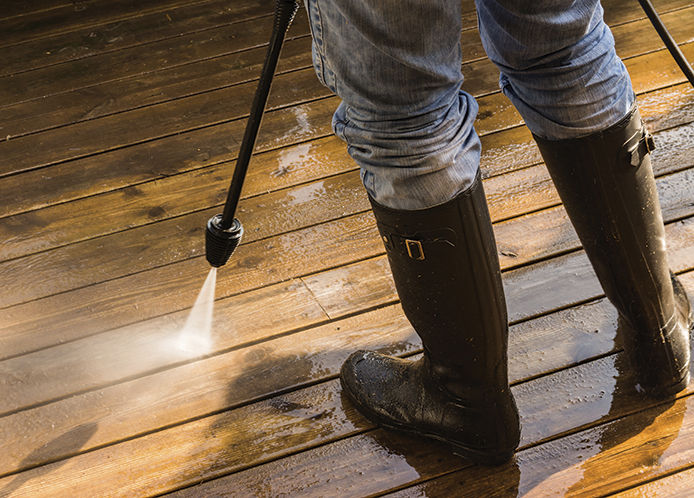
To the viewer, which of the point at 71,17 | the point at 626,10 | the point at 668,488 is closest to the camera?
the point at 668,488

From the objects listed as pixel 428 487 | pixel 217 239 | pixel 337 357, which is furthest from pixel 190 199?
pixel 428 487

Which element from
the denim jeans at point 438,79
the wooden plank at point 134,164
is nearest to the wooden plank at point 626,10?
the wooden plank at point 134,164

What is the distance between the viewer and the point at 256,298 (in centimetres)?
127

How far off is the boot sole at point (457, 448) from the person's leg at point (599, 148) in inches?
8.8

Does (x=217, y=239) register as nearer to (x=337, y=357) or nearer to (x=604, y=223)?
(x=337, y=357)

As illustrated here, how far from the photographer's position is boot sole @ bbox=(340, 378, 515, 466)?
94 cm

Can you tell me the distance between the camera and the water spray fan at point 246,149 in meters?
0.85

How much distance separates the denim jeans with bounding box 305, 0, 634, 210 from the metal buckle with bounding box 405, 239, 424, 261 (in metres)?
0.04

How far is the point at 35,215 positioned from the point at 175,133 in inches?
14.1

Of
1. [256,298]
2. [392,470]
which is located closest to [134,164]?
[256,298]

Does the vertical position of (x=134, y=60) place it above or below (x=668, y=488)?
above

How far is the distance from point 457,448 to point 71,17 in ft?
6.08

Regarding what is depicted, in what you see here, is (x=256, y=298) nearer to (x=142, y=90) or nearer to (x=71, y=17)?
(x=142, y=90)

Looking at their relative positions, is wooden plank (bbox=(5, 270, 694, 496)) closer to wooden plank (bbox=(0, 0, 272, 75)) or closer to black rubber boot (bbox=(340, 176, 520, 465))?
black rubber boot (bbox=(340, 176, 520, 465))
